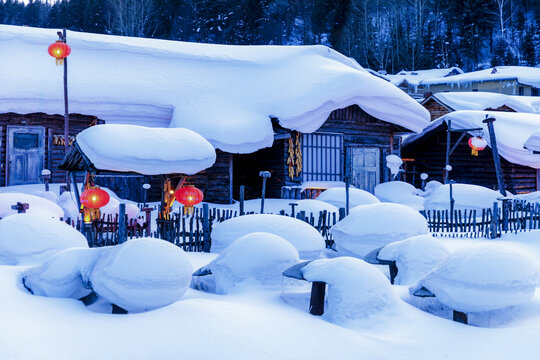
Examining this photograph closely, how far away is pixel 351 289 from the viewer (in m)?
6.12

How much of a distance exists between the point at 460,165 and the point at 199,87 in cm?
1327

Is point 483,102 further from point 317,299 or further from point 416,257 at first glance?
point 317,299

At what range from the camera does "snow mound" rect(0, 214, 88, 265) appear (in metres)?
7.43

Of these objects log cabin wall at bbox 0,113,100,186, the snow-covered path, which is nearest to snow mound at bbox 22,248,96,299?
the snow-covered path

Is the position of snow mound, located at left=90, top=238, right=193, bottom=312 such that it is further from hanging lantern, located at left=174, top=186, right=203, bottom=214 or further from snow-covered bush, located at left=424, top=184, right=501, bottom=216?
snow-covered bush, located at left=424, top=184, right=501, bottom=216

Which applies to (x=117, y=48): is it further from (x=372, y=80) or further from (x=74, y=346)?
(x=74, y=346)

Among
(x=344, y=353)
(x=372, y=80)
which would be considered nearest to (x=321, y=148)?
(x=372, y=80)

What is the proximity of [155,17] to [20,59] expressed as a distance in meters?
42.7

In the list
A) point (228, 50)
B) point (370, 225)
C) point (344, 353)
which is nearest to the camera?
→ point (344, 353)

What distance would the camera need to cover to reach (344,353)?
5.10 m

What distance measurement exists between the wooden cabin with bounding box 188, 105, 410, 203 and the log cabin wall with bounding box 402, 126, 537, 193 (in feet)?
17.0

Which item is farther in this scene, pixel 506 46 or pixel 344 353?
pixel 506 46

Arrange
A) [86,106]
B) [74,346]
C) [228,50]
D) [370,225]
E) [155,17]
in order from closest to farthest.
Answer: [74,346] → [370,225] → [86,106] → [228,50] → [155,17]

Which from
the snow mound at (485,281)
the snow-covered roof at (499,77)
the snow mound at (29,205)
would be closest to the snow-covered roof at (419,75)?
the snow-covered roof at (499,77)
